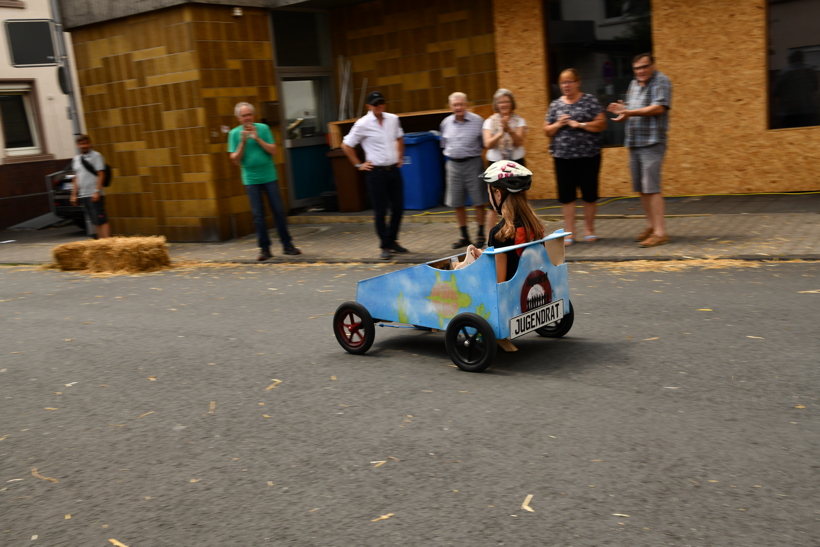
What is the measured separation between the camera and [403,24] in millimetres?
14656

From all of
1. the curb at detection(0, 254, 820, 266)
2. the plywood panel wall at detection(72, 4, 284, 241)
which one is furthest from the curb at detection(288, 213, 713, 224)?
the curb at detection(0, 254, 820, 266)

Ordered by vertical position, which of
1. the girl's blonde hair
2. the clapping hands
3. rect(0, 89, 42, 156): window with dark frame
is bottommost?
the girl's blonde hair

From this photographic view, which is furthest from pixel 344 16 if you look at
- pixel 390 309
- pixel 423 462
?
pixel 423 462

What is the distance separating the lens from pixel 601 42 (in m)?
13.0

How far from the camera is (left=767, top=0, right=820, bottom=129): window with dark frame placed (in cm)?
1134

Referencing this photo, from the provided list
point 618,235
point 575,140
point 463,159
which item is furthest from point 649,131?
point 463,159

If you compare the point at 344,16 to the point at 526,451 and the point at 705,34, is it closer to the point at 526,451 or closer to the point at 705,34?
the point at 705,34

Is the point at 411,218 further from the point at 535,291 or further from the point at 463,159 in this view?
the point at 535,291

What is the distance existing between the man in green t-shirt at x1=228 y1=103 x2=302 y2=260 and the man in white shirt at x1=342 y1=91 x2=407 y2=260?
Result: 1339 millimetres

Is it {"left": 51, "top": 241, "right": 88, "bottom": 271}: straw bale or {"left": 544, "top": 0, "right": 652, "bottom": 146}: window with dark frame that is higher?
{"left": 544, "top": 0, "right": 652, "bottom": 146}: window with dark frame

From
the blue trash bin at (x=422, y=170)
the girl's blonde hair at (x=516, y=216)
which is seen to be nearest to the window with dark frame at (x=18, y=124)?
the blue trash bin at (x=422, y=170)

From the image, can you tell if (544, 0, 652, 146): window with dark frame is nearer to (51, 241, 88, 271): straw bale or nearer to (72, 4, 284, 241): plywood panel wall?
(72, 4, 284, 241): plywood panel wall

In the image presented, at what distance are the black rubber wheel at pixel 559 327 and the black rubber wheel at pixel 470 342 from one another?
2.61ft

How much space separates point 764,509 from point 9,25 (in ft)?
42.6
